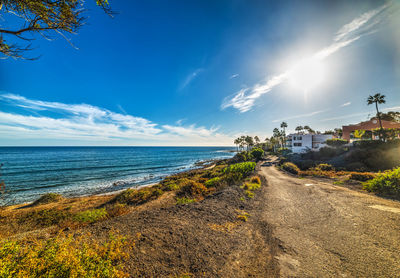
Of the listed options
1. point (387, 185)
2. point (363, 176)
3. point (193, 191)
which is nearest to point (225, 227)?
point (193, 191)

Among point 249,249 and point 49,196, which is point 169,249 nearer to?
point 249,249

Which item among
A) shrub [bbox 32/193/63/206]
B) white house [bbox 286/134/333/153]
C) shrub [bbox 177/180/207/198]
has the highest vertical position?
white house [bbox 286/134/333/153]

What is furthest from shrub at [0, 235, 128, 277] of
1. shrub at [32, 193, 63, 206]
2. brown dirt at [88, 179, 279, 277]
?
shrub at [32, 193, 63, 206]

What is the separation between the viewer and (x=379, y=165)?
21.8m

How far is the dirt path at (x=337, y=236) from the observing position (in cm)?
437

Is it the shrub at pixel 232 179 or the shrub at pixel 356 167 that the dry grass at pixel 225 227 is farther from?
the shrub at pixel 356 167

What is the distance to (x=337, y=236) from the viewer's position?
6.03 meters

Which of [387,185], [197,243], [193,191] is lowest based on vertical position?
[193,191]

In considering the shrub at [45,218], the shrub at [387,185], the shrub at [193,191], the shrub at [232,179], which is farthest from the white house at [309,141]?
the shrub at [45,218]

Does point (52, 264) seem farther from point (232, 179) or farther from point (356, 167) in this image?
point (356, 167)

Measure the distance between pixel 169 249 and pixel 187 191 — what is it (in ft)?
31.8

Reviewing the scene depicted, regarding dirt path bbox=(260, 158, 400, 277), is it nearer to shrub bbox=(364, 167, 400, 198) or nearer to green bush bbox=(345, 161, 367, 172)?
shrub bbox=(364, 167, 400, 198)

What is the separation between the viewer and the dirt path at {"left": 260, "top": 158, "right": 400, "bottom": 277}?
4.37 m

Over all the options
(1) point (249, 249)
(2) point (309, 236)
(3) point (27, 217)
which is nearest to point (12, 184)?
(3) point (27, 217)
